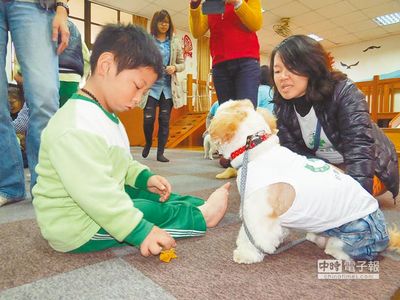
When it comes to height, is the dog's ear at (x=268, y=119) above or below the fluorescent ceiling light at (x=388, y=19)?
below

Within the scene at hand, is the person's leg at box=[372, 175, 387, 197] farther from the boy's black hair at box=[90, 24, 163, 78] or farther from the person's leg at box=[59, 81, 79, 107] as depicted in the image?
the person's leg at box=[59, 81, 79, 107]

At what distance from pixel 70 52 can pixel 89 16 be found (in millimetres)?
6085

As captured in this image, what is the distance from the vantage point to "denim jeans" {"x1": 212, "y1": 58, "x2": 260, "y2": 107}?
1938 millimetres

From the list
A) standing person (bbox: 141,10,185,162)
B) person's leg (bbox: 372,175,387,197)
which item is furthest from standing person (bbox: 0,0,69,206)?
standing person (bbox: 141,10,185,162)

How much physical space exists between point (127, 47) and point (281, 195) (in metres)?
0.61

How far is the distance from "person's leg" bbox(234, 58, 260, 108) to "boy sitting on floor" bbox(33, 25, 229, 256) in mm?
1042

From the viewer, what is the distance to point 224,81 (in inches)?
80.8

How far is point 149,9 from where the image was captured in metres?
7.14

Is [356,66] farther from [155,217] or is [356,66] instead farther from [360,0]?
[155,217]

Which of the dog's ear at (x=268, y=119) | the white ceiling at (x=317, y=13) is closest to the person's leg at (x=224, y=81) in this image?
the dog's ear at (x=268, y=119)

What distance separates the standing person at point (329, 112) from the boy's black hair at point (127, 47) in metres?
0.57

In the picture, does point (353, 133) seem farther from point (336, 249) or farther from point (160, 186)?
point (160, 186)

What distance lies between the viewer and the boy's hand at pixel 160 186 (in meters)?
1.10

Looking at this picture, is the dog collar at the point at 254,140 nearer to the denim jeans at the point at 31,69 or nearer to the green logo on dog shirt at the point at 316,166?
the green logo on dog shirt at the point at 316,166
